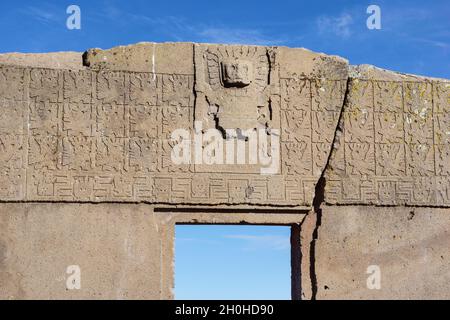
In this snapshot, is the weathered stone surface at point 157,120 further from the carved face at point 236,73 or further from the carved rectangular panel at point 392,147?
the carved rectangular panel at point 392,147

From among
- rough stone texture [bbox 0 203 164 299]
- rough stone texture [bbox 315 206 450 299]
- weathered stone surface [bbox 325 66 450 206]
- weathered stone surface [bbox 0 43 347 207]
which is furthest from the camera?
weathered stone surface [bbox 325 66 450 206]

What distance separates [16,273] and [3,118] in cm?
132

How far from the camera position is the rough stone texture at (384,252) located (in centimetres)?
746

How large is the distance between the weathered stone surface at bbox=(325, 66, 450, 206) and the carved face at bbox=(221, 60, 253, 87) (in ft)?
3.11

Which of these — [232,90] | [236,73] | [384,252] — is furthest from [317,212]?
[236,73]

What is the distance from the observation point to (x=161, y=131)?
24.3 feet

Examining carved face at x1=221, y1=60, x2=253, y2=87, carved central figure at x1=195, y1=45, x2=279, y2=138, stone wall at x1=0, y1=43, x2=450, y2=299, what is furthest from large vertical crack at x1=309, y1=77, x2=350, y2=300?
carved face at x1=221, y1=60, x2=253, y2=87

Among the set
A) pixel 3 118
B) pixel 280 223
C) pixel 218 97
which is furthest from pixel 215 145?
pixel 3 118

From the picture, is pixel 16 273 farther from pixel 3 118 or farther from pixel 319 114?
pixel 319 114

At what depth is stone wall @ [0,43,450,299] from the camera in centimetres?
722

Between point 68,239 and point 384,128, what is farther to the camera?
point 384,128

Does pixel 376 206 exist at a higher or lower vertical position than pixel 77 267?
higher

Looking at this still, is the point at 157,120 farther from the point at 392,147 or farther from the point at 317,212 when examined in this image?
the point at 392,147

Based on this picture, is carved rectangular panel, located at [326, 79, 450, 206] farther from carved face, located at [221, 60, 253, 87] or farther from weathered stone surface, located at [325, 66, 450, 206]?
carved face, located at [221, 60, 253, 87]
